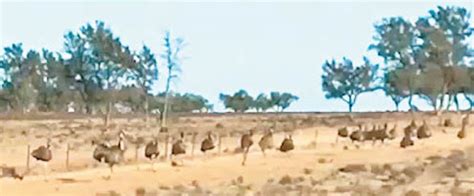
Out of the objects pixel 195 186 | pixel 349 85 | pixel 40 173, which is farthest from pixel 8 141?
pixel 349 85

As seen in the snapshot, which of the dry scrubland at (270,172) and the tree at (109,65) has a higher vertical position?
the tree at (109,65)

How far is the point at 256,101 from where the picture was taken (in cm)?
13400

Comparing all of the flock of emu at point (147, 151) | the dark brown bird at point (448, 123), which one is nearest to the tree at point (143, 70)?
the dark brown bird at point (448, 123)

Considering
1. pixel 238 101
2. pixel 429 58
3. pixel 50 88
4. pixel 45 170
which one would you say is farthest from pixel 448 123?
pixel 238 101

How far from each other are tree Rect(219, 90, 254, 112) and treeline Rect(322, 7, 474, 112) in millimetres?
35204

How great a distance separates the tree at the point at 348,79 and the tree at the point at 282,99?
2105 cm

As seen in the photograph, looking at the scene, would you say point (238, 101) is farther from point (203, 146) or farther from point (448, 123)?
point (203, 146)

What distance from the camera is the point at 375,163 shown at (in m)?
36.8

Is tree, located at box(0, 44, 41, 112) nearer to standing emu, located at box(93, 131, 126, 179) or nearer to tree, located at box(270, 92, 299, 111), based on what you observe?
tree, located at box(270, 92, 299, 111)

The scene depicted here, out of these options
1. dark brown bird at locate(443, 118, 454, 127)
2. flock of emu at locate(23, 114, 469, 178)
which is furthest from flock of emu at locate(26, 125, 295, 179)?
dark brown bird at locate(443, 118, 454, 127)

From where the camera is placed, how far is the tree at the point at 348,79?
10619 centimetres

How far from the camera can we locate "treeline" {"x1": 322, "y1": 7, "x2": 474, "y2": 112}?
8681 centimetres

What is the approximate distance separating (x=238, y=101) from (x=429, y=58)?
45.8 metres

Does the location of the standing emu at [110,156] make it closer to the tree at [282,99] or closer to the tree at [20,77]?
the tree at [20,77]
